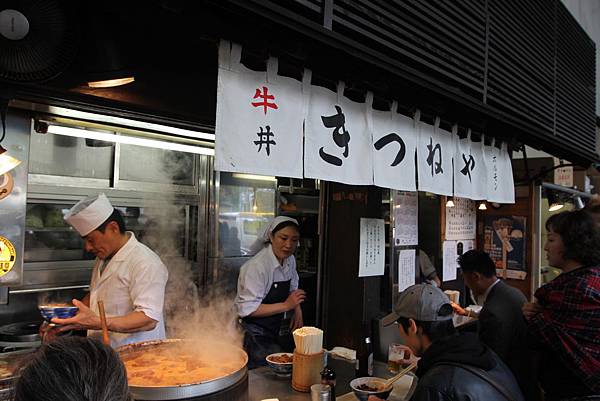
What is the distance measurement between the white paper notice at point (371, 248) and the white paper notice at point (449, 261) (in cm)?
225

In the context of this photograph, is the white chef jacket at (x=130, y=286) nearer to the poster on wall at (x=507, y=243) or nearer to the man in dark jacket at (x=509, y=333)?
the man in dark jacket at (x=509, y=333)

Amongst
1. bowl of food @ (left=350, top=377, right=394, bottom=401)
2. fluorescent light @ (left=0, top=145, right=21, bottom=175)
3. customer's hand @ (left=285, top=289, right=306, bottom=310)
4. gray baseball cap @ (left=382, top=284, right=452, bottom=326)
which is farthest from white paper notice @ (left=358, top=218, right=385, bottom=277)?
fluorescent light @ (left=0, top=145, right=21, bottom=175)

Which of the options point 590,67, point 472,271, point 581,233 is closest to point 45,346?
point 581,233

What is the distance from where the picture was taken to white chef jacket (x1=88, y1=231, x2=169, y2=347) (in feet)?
12.8

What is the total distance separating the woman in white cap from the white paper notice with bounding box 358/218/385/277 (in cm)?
86

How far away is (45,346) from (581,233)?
396 cm

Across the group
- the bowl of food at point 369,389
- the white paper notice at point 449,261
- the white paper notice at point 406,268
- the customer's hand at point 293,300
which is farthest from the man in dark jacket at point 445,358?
the white paper notice at point 449,261

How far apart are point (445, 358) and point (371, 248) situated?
2380mm

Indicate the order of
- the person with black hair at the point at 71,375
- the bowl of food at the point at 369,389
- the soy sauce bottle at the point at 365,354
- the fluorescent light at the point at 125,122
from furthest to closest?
the soy sauce bottle at the point at 365,354 < the fluorescent light at the point at 125,122 < the bowl of food at the point at 369,389 < the person with black hair at the point at 71,375

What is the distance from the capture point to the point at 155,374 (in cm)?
298

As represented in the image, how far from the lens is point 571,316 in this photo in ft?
11.3

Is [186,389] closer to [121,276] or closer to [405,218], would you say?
[121,276]

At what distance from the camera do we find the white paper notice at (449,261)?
6.88 metres

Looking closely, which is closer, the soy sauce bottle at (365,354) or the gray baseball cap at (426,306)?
the gray baseball cap at (426,306)
